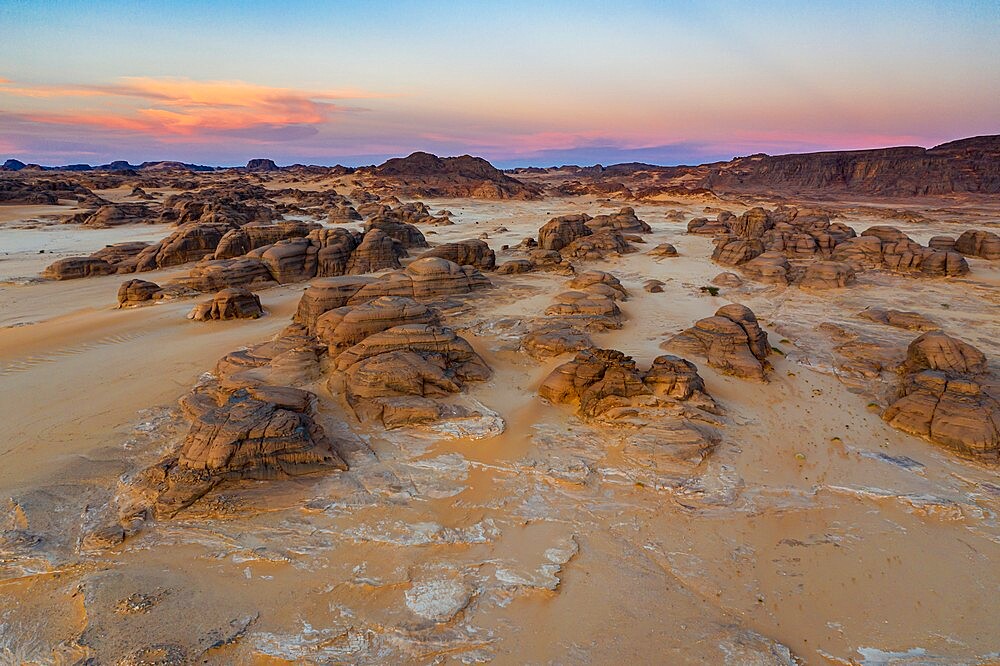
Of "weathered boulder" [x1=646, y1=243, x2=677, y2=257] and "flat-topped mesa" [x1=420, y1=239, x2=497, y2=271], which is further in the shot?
"weathered boulder" [x1=646, y1=243, x2=677, y2=257]

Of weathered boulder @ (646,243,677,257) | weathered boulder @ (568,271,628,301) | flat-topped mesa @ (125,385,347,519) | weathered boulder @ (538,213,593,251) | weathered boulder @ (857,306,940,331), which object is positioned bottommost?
flat-topped mesa @ (125,385,347,519)

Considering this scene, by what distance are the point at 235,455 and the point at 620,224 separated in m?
34.3

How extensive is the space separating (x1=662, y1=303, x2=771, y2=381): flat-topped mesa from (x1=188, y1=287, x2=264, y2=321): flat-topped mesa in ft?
43.4

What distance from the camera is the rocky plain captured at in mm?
5590

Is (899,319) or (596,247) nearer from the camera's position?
(899,319)

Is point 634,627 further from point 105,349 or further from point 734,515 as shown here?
point 105,349

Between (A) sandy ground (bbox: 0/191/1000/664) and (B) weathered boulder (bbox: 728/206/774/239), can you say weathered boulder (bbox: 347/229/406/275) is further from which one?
(B) weathered boulder (bbox: 728/206/774/239)

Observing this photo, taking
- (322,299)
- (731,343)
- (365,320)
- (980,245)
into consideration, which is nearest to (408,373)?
(365,320)

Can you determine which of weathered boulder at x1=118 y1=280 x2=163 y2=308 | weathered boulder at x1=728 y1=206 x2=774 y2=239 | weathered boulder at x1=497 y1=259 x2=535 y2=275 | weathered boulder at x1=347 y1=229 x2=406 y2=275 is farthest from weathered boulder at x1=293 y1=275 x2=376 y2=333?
weathered boulder at x1=728 y1=206 x2=774 y2=239

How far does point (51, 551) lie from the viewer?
6262 mm

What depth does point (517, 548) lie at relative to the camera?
264 inches

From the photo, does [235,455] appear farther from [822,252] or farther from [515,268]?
[822,252]

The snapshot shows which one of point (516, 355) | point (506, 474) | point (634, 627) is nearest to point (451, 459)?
point (506, 474)

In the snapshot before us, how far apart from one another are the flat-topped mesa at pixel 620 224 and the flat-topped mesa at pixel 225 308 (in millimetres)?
24159
